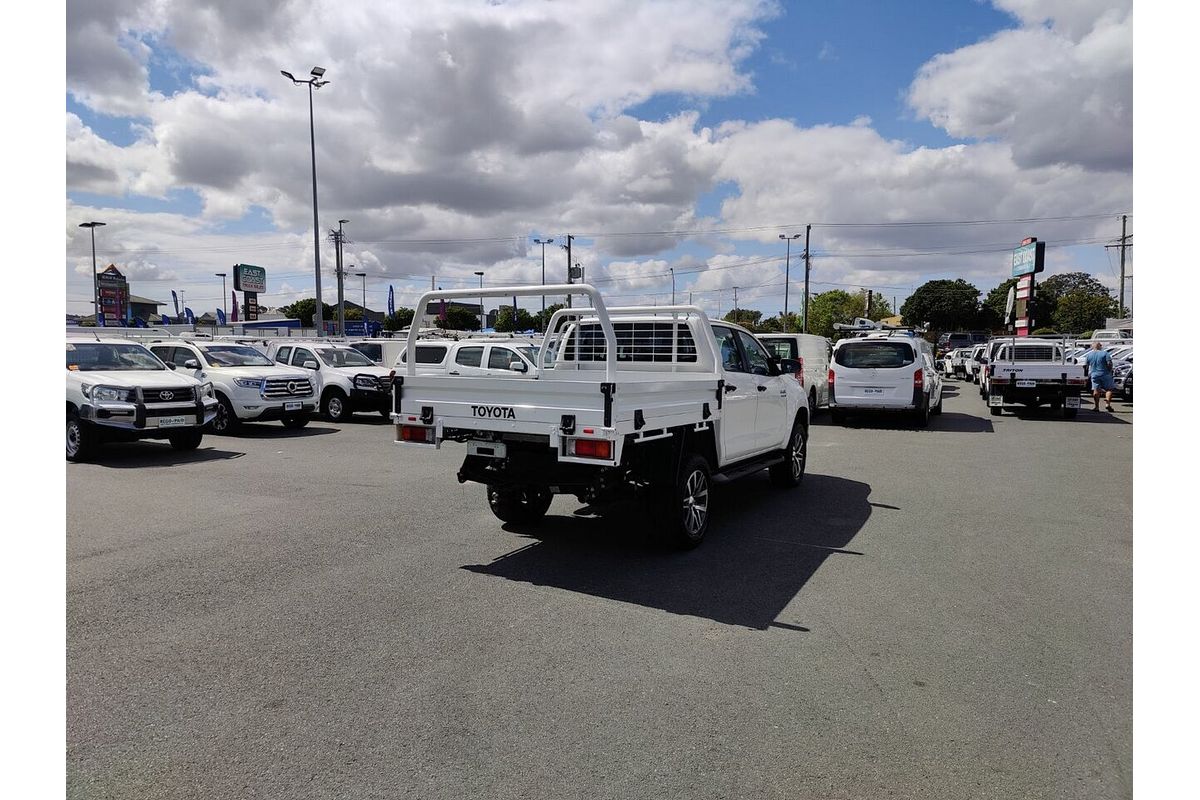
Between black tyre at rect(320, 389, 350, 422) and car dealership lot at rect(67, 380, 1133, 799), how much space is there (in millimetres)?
8528

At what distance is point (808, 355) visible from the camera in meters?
19.4

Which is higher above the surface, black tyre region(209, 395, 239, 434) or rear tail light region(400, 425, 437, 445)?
rear tail light region(400, 425, 437, 445)

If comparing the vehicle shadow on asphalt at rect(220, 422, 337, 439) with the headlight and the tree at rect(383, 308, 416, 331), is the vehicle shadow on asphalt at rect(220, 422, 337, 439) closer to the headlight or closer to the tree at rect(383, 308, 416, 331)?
the headlight

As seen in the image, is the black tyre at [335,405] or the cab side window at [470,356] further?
the black tyre at [335,405]

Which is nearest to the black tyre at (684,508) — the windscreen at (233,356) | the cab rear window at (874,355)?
the cab rear window at (874,355)

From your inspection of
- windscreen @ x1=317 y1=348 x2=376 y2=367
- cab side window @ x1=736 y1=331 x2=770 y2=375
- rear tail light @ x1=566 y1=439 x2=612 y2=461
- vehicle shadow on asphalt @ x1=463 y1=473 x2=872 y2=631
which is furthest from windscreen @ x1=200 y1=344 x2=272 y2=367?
rear tail light @ x1=566 y1=439 x2=612 y2=461

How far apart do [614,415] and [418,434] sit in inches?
73.8

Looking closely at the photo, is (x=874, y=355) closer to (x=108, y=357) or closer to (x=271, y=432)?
(x=271, y=432)

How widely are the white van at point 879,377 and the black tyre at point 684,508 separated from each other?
1053 cm

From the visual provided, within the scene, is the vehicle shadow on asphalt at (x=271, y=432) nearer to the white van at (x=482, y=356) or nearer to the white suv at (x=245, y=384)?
the white suv at (x=245, y=384)

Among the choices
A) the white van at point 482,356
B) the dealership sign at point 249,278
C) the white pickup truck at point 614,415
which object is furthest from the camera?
the dealership sign at point 249,278

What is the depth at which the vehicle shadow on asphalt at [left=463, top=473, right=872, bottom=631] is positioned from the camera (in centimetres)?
530

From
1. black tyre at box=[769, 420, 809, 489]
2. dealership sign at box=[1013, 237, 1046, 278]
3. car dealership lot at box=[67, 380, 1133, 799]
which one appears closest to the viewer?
car dealership lot at box=[67, 380, 1133, 799]

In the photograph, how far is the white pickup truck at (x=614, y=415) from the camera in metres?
5.52
